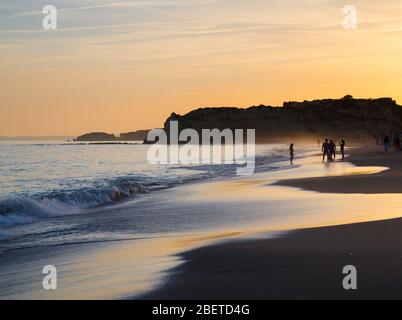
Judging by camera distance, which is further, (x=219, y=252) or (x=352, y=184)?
(x=352, y=184)

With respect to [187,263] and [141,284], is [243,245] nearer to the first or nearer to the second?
[187,263]

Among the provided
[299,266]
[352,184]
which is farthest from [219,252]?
[352,184]

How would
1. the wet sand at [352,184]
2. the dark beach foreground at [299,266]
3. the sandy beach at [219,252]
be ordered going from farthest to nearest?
the wet sand at [352,184], the sandy beach at [219,252], the dark beach foreground at [299,266]

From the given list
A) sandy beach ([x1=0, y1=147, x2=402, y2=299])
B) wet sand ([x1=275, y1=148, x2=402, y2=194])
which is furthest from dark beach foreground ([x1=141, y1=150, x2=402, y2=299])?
wet sand ([x1=275, y1=148, x2=402, y2=194])

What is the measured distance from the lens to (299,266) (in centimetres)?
841

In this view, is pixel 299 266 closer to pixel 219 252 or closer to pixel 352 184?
pixel 219 252

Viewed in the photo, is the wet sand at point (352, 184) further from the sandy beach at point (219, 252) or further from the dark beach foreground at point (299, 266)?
the dark beach foreground at point (299, 266)

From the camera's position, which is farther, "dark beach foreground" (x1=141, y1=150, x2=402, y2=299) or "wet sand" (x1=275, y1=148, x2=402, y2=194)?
"wet sand" (x1=275, y1=148, x2=402, y2=194)

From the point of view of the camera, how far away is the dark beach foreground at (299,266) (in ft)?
23.2

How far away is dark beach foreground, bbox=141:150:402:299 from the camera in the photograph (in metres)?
7.08

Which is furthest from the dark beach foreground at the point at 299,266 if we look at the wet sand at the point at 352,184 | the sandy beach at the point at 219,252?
the wet sand at the point at 352,184

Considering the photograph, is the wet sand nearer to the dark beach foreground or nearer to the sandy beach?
the sandy beach

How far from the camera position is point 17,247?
1184 centimetres

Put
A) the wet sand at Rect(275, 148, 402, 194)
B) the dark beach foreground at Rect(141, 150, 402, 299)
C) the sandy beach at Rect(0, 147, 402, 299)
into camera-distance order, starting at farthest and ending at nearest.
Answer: the wet sand at Rect(275, 148, 402, 194) < the sandy beach at Rect(0, 147, 402, 299) < the dark beach foreground at Rect(141, 150, 402, 299)
